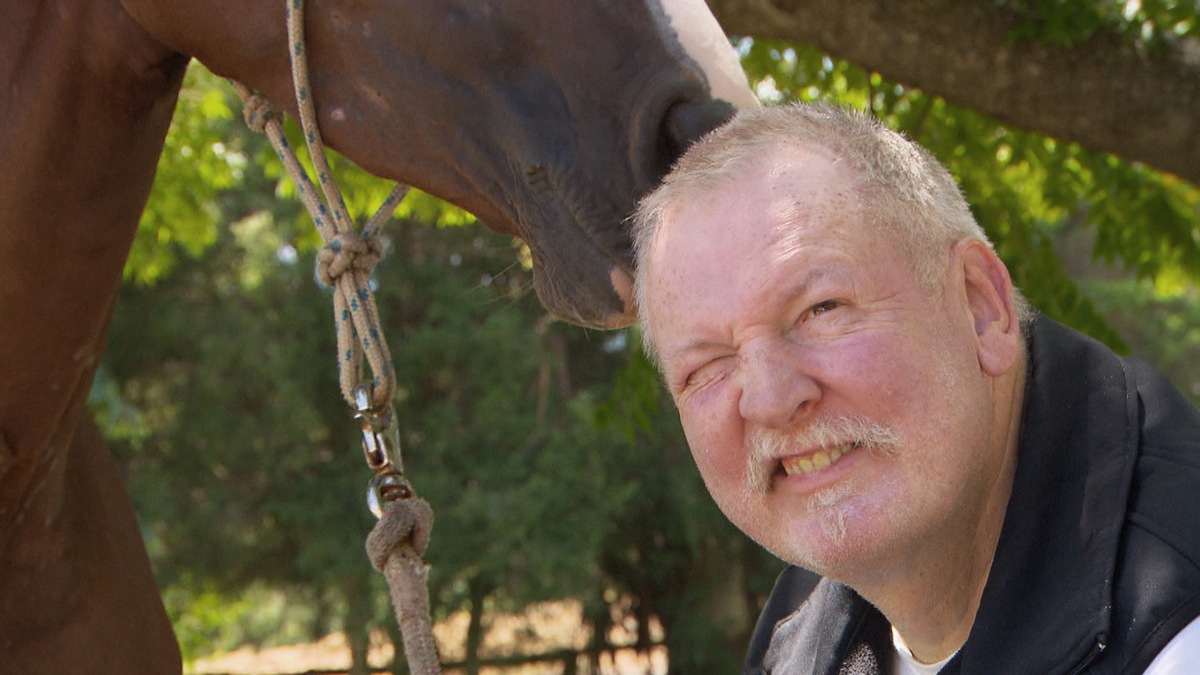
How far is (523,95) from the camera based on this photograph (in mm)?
→ 1604

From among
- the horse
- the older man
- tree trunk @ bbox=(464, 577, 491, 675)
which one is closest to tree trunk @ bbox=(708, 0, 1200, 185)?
the horse

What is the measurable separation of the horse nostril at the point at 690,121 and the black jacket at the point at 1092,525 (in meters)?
0.47

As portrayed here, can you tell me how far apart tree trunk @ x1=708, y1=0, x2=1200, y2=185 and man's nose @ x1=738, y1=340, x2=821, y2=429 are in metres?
2.07

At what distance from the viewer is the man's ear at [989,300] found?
50.1 inches

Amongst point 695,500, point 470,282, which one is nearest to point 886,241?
point 695,500

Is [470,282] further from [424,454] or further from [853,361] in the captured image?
[853,361]

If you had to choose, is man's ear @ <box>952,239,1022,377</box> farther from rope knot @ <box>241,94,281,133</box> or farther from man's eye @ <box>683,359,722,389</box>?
rope knot @ <box>241,94,281,133</box>

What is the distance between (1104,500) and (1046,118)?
2.31m

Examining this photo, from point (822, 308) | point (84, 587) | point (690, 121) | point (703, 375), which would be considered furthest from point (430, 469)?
point (822, 308)

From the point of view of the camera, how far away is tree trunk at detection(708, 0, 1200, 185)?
3107mm

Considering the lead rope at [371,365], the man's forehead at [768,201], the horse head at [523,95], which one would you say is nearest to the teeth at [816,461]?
the man's forehead at [768,201]

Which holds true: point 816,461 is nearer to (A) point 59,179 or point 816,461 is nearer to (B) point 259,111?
(B) point 259,111

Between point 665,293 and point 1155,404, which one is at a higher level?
point 665,293

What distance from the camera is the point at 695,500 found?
34.5 feet
